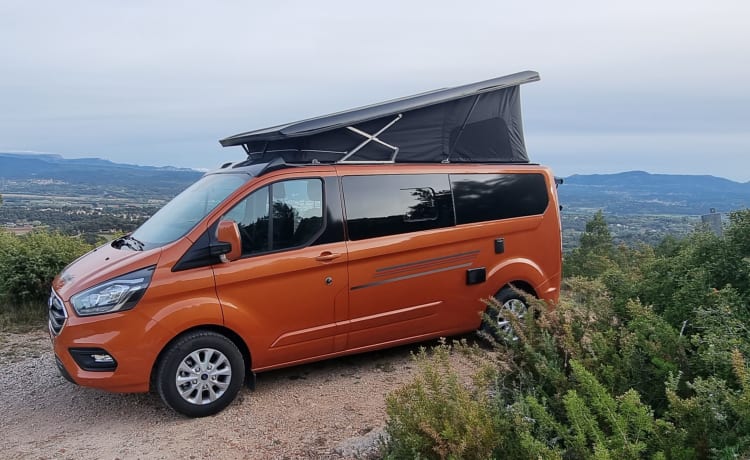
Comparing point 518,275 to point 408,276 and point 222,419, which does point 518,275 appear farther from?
point 222,419

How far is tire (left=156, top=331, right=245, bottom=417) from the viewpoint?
434 cm

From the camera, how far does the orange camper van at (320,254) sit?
4.32 metres

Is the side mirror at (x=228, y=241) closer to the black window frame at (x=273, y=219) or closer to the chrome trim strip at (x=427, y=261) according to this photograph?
the black window frame at (x=273, y=219)

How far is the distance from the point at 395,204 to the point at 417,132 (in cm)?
90

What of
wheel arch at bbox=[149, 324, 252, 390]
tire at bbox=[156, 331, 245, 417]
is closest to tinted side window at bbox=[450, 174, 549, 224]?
wheel arch at bbox=[149, 324, 252, 390]

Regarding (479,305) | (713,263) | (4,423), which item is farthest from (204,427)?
(713,263)

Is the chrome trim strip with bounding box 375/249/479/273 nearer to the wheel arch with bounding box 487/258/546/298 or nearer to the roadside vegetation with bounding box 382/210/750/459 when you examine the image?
the wheel arch with bounding box 487/258/546/298

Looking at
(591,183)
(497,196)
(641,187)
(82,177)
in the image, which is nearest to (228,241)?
(497,196)

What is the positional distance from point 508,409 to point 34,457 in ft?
11.3

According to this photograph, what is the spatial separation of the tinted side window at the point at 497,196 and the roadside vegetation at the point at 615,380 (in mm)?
1653

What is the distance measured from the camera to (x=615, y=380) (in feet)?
10.2

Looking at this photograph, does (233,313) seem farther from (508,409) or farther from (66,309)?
(508,409)

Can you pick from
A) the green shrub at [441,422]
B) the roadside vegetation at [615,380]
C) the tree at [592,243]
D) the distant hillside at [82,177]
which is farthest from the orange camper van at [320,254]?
the distant hillside at [82,177]

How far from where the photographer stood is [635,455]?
234 centimetres
